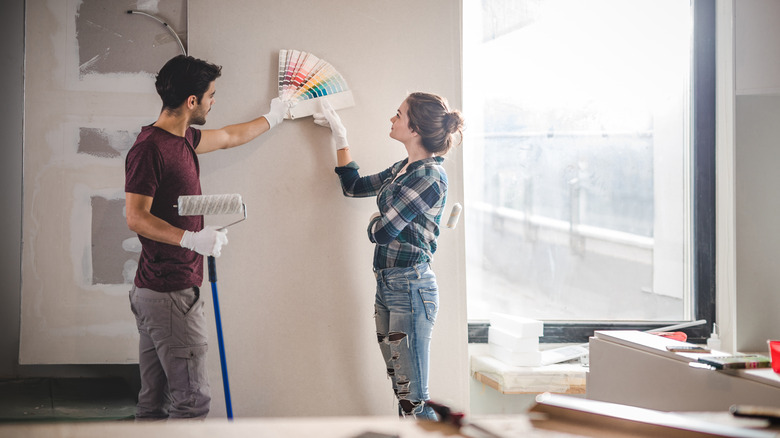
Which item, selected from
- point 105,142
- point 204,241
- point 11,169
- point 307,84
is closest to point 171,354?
point 204,241

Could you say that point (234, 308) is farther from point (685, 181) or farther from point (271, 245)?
point (685, 181)

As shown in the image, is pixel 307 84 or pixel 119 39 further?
pixel 307 84

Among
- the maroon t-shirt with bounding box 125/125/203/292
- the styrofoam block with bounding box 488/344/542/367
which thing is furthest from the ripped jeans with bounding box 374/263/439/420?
the maroon t-shirt with bounding box 125/125/203/292

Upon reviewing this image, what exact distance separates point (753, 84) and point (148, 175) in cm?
297

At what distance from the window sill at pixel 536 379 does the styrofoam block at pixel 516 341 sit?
10 cm

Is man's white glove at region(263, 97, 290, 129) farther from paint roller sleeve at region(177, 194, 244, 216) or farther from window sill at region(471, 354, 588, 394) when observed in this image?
window sill at region(471, 354, 588, 394)

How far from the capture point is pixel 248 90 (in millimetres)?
2617

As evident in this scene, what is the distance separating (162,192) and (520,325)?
1775mm

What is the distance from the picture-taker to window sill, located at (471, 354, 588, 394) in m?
2.69

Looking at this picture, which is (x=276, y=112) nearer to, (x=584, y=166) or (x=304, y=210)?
(x=304, y=210)

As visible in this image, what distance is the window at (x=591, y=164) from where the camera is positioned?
3012mm

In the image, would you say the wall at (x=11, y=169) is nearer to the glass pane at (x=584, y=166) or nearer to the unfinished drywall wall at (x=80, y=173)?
the unfinished drywall wall at (x=80, y=173)

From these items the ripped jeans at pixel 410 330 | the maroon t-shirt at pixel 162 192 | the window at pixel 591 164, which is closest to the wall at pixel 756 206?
the window at pixel 591 164

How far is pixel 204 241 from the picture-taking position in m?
2.28
